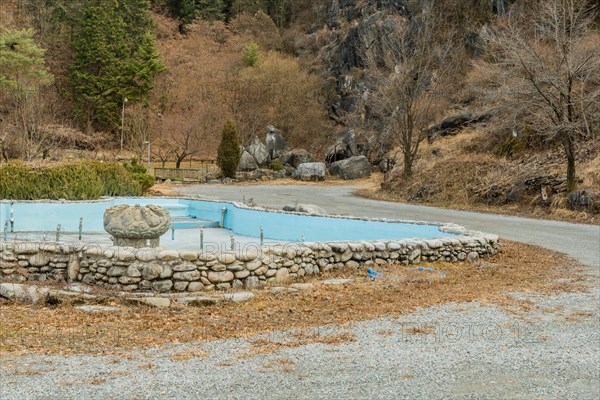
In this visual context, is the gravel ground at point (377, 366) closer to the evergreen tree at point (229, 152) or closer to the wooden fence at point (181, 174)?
the evergreen tree at point (229, 152)

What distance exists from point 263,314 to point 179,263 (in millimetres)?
1719

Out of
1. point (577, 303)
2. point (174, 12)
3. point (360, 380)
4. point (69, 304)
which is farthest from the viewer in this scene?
point (174, 12)

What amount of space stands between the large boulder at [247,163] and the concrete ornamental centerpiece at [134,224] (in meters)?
32.0

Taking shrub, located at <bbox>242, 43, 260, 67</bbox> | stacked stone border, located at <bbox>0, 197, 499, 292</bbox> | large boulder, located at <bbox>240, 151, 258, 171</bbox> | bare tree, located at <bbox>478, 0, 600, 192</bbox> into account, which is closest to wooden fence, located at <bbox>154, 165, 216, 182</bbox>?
large boulder, located at <bbox>240, 151, 258, 171</bbox>

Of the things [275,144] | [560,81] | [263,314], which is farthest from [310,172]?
[263,314]

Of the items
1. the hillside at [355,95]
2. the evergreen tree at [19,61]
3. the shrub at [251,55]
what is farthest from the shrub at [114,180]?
the shrub at [251,55]

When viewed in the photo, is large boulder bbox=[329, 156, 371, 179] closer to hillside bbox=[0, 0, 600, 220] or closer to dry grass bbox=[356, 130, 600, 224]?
hillside bbox=[0, 0, 600, 220]

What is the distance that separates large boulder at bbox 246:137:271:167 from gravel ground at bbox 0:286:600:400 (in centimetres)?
3881

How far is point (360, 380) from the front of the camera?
4.94m

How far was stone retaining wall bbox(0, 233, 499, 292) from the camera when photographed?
330 inches

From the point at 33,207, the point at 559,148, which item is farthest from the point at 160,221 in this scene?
the point at 559,148

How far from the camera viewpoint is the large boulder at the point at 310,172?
40.1 meters

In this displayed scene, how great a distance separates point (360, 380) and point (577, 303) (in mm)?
4607

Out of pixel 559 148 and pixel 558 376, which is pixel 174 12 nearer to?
pixel 559 148
